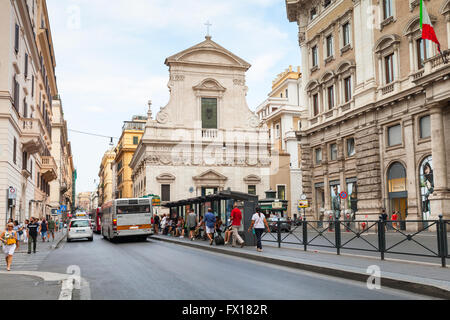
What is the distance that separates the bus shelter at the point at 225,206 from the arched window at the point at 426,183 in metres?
10.7

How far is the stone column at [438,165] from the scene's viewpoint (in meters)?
23.7

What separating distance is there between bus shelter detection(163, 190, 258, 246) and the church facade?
62.1 ft

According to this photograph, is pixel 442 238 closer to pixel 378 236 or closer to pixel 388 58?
pixel 378 236

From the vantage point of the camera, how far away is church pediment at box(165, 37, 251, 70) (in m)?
54.3

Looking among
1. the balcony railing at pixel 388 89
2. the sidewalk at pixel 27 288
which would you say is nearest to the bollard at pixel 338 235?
the sidewalk at pixel 27 288

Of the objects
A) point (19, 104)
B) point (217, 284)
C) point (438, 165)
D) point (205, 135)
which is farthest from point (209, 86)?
point (217, 284)

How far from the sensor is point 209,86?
55219 millimetres

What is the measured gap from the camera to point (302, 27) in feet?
128

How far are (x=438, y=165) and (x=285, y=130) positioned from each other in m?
44.9

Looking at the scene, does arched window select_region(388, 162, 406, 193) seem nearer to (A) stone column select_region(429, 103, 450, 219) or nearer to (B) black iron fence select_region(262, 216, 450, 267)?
(A) stone column select_region(429, 103, 450, 219)

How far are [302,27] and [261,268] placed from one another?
99.7ft

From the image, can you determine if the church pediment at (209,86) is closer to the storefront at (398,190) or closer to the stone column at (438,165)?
the storefront at (398,190)
